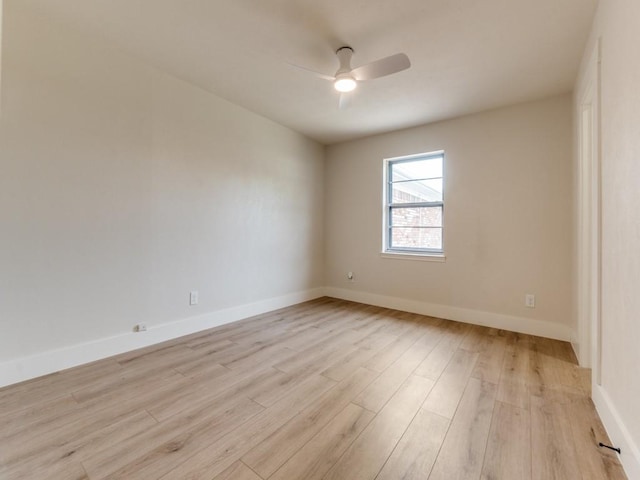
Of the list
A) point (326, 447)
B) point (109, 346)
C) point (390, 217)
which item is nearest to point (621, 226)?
point (326, 447)

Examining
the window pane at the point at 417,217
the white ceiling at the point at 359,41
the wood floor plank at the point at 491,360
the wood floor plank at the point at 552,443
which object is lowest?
the wood floor plank at the point at 552,443

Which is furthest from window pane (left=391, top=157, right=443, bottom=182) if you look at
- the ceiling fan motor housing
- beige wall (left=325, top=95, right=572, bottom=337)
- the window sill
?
the ceiling fan motor housing

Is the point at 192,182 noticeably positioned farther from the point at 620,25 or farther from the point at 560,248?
the point at 560,248

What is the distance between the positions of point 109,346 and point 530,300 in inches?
161

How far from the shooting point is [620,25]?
1.36 metres

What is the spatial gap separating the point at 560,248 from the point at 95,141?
4425 millimetres

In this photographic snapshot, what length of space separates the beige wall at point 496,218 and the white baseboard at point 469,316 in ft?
0.04

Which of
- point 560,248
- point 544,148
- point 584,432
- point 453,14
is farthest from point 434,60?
point 584,432

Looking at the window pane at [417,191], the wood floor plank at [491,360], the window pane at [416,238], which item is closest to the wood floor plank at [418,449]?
the wood floor plank at [491,360]

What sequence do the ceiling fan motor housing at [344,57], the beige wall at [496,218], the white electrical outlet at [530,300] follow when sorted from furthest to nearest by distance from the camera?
the white electrical outlet at [530,300] < the beige wall at [496,218] < the ceiling fan motor housing at [344,57]

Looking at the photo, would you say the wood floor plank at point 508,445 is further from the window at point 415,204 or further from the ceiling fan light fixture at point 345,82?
the ceiling fan light fixture at point 345,82

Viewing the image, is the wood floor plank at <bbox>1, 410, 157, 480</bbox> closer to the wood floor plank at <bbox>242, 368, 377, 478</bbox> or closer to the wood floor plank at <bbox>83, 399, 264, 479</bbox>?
the wood floor plank at <bbox>83, 399, 264, 479</bbox>

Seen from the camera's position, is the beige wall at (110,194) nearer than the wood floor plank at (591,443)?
No

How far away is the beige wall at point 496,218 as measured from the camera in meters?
2.87
